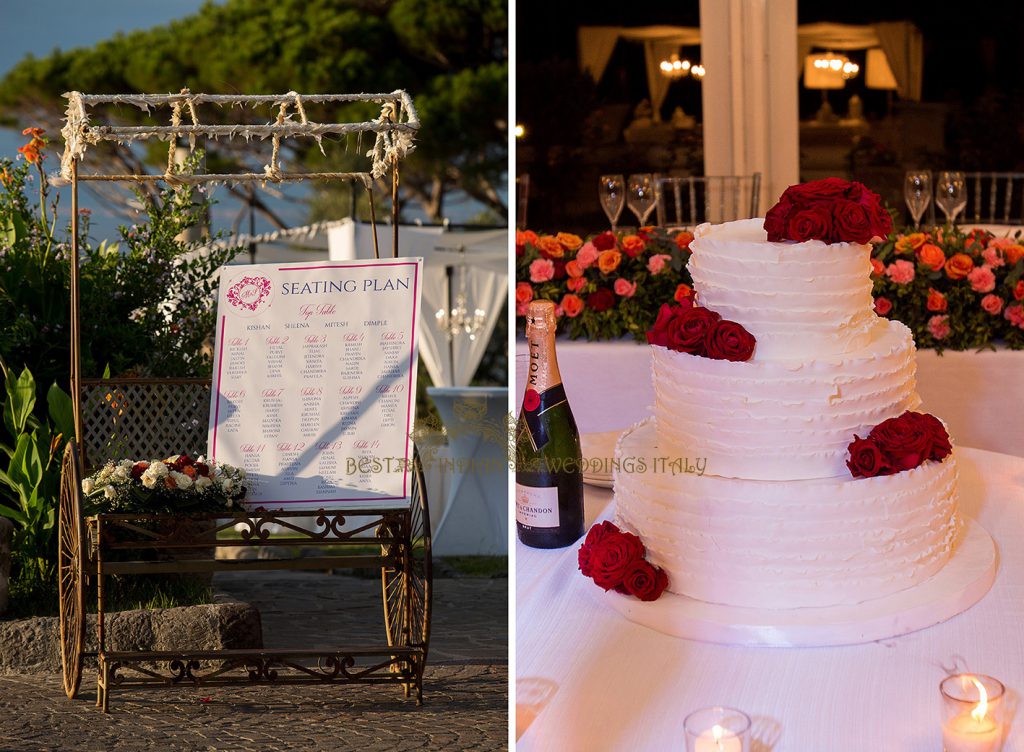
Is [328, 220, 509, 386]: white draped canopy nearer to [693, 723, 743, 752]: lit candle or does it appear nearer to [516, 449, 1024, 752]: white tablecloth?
[516, 449, 1024, 752]: white tablecloth

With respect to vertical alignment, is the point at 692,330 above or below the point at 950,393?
above

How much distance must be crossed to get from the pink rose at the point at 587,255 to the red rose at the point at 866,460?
10.0ft

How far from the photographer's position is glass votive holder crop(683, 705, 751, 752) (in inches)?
49.9

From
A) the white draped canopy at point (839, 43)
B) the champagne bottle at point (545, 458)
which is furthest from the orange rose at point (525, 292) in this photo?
the white draped canopy at point (839, 43)

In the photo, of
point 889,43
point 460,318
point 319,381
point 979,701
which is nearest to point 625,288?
point 319,381

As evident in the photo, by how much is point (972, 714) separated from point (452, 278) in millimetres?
8037

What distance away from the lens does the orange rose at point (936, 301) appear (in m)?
4.38

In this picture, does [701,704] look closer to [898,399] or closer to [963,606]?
[963,606]

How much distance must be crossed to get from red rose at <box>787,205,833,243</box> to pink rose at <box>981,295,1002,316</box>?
287cm

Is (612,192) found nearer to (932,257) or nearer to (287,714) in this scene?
(932,257)

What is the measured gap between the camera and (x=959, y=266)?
4352 millimetres

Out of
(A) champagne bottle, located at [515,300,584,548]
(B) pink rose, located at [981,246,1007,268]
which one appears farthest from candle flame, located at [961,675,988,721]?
(B) pink rose, located at [981,246,1007,268]

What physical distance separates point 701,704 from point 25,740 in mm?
2269

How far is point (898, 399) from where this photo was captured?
6.06 ft
